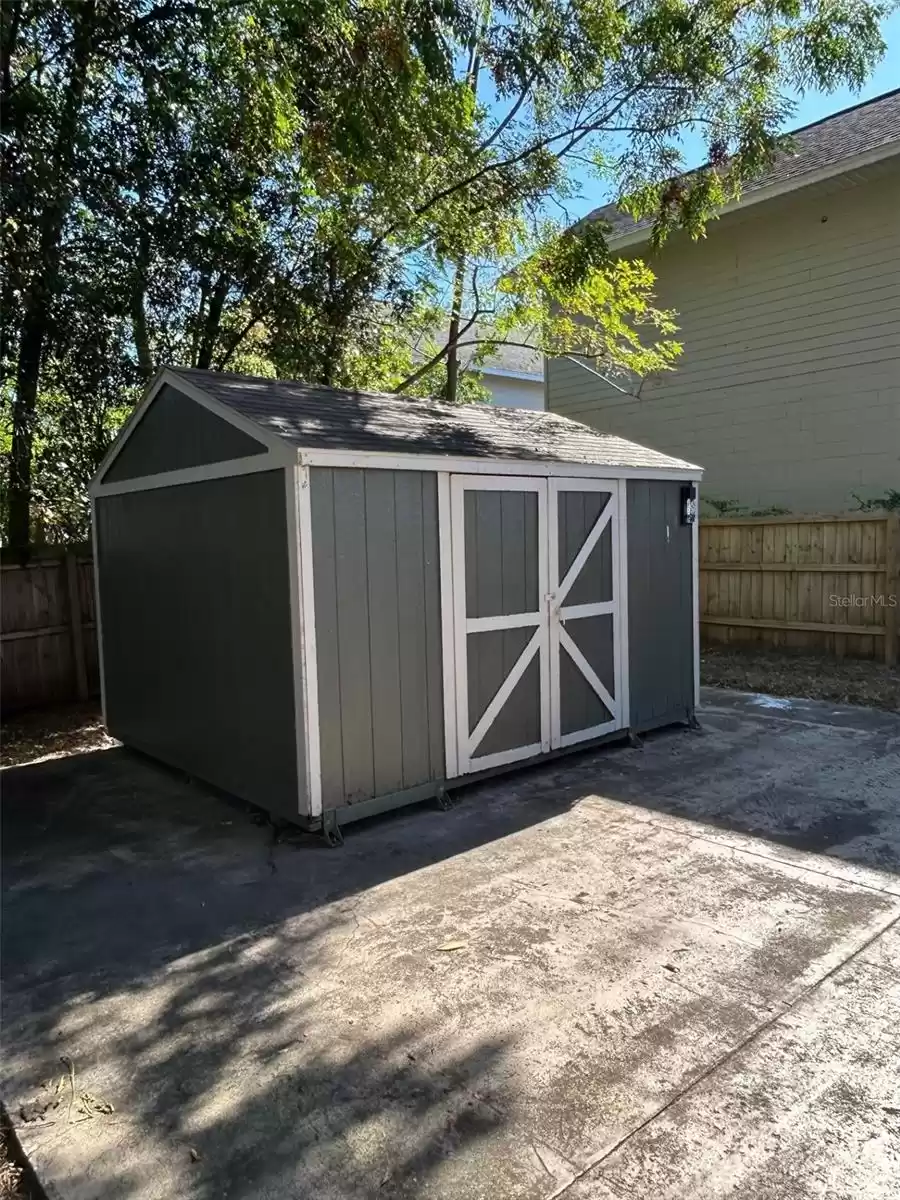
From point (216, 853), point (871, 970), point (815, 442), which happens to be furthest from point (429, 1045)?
point (815, 442)

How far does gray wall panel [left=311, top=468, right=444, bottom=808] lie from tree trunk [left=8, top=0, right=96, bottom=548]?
354 cm

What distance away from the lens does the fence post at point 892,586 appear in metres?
7.88

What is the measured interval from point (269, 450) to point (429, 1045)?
275cm

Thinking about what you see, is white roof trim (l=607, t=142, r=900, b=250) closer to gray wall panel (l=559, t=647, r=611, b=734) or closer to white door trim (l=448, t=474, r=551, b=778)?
white door trim (l=448, t=474, r=551, b=778)

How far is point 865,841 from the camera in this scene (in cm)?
381

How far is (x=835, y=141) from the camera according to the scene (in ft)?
31.4

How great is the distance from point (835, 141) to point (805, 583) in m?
5.54

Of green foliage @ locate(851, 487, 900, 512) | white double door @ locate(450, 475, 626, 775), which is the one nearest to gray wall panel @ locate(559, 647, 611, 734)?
white double door @ locate(450, 475, 626, 775)

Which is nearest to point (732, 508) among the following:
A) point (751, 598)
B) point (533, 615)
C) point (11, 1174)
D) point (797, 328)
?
point (751, 598)

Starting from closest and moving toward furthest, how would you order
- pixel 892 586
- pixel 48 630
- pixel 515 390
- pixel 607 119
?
pixel 48 630, pixel 607 119, pixel 892 586, pixel 515 390

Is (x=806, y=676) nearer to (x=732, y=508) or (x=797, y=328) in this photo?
(x=732, y=508)

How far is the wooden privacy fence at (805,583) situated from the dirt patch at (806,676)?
0.28 meters

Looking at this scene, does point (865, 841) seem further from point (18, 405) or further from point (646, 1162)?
point (18, 405)

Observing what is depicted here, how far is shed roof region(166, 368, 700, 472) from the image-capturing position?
13.8 feet
